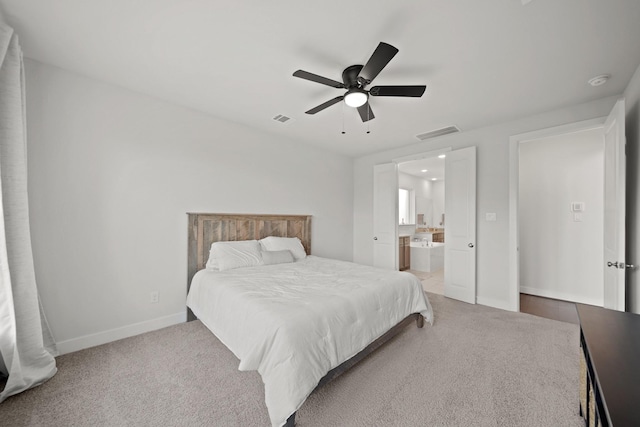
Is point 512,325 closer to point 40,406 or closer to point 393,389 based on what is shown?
point 393,389

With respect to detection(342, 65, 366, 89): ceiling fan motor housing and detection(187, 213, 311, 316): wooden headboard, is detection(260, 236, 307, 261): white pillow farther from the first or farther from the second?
detection(342, 65, 366, 89): ceiling fan motor housing

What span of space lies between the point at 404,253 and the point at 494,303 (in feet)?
8.42

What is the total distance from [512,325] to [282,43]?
12.2ft

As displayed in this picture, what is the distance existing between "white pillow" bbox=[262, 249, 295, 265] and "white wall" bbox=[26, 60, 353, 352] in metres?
0.77

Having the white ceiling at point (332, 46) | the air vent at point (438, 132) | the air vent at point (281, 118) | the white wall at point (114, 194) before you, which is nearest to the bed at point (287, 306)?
the white wall at point (114, 194)

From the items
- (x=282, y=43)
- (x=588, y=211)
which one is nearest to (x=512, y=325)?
(x=588, y=211)

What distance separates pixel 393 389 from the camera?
1.84 metres

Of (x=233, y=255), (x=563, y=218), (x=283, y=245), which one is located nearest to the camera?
(x=233, y=255)

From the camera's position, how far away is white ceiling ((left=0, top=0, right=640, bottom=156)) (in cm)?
164

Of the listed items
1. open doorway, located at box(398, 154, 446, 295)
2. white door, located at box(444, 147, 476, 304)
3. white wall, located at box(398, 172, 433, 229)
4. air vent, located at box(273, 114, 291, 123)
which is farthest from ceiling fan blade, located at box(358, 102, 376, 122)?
white wall, located at box(398, 172, 433, 229)

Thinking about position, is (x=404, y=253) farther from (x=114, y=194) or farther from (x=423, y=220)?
(x=114, y=194)

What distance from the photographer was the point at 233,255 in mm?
3072

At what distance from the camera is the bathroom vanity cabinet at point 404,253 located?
233 inches

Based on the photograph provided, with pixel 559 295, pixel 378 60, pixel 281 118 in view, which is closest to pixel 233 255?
pixel 281 118
